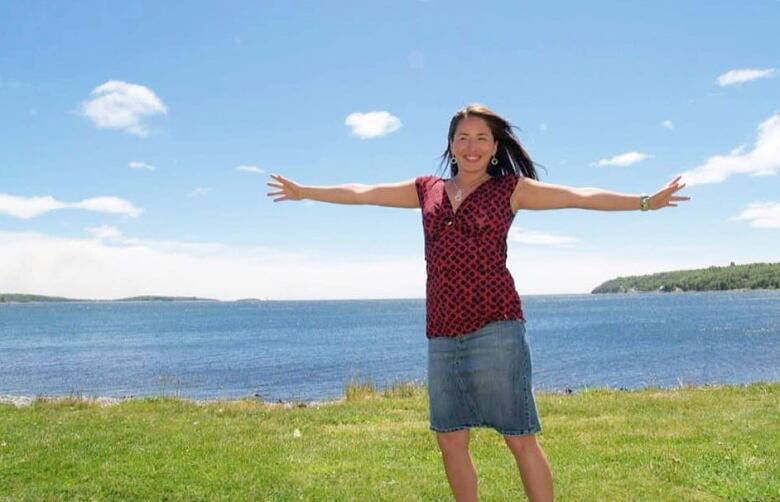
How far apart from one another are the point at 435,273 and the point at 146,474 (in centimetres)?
498

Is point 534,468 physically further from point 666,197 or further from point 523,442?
point 666,197

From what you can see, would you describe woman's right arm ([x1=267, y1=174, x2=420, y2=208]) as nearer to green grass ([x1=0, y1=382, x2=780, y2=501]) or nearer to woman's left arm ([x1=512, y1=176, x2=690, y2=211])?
woman's left arm ([x1=512, y1=176, x2=690, y2=211])

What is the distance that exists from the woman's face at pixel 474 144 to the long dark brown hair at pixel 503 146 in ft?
0.13

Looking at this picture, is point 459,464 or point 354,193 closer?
point 459,464

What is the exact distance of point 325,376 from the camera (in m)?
44.5

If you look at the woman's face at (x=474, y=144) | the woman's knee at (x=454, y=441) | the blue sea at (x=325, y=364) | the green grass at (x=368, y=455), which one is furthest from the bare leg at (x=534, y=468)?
the blue sea at (x=325, y=364)

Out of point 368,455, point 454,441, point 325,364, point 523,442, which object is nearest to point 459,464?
point 454,441

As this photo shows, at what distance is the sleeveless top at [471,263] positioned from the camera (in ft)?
13.3

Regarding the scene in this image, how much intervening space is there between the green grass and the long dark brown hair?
3375 mm

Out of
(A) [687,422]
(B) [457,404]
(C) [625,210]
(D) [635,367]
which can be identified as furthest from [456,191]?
(D) [635,367]

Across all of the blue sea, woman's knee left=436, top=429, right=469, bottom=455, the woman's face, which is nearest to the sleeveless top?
the woman's face

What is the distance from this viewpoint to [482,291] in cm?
407

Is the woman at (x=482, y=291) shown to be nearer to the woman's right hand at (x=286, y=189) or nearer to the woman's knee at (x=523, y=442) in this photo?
the woman's knee at (x=523, y=442)

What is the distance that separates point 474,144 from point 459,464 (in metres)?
1.99
